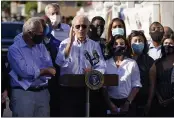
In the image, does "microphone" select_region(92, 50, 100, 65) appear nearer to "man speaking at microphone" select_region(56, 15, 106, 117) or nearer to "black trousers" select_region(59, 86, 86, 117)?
"man speaking at microphone" select_region(56, 15, 106, 117)

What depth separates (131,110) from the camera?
586 cm

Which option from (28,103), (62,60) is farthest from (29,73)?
(62,60)

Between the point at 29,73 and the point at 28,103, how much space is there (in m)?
0.34

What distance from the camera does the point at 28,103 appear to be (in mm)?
5332

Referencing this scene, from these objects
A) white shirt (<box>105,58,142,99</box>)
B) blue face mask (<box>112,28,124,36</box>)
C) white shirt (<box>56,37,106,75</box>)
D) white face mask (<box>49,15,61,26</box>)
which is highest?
white face mask (<box>49,15,61,26</box>)

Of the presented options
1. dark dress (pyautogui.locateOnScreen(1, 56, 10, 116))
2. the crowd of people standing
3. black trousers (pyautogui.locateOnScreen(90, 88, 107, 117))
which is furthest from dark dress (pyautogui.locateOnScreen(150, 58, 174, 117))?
dark dress (pyautogui.locateOnScreen(1, 56, 10, 116))

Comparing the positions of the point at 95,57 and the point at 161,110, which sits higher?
the point at 95,57

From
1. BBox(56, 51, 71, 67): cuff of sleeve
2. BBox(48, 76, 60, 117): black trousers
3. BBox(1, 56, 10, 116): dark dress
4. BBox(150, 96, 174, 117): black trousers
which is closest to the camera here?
BBox(1, 56, 10, 116): dark dress

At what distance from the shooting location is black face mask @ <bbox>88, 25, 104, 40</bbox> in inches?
249

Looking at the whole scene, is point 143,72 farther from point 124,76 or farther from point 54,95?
point 54,95

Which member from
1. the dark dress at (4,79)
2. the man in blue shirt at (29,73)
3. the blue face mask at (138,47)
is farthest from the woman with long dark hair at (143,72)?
the dark dress at (4,79)

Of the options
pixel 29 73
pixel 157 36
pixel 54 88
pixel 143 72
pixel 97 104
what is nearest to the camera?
pixel 29 73

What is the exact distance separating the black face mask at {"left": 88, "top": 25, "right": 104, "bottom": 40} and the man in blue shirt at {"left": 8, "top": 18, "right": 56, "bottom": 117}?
1009 mm

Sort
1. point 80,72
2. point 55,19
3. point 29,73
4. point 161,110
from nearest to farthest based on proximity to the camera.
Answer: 1. point 29,73
2. point 80,72
3. point 161,110
4. point 55,19
